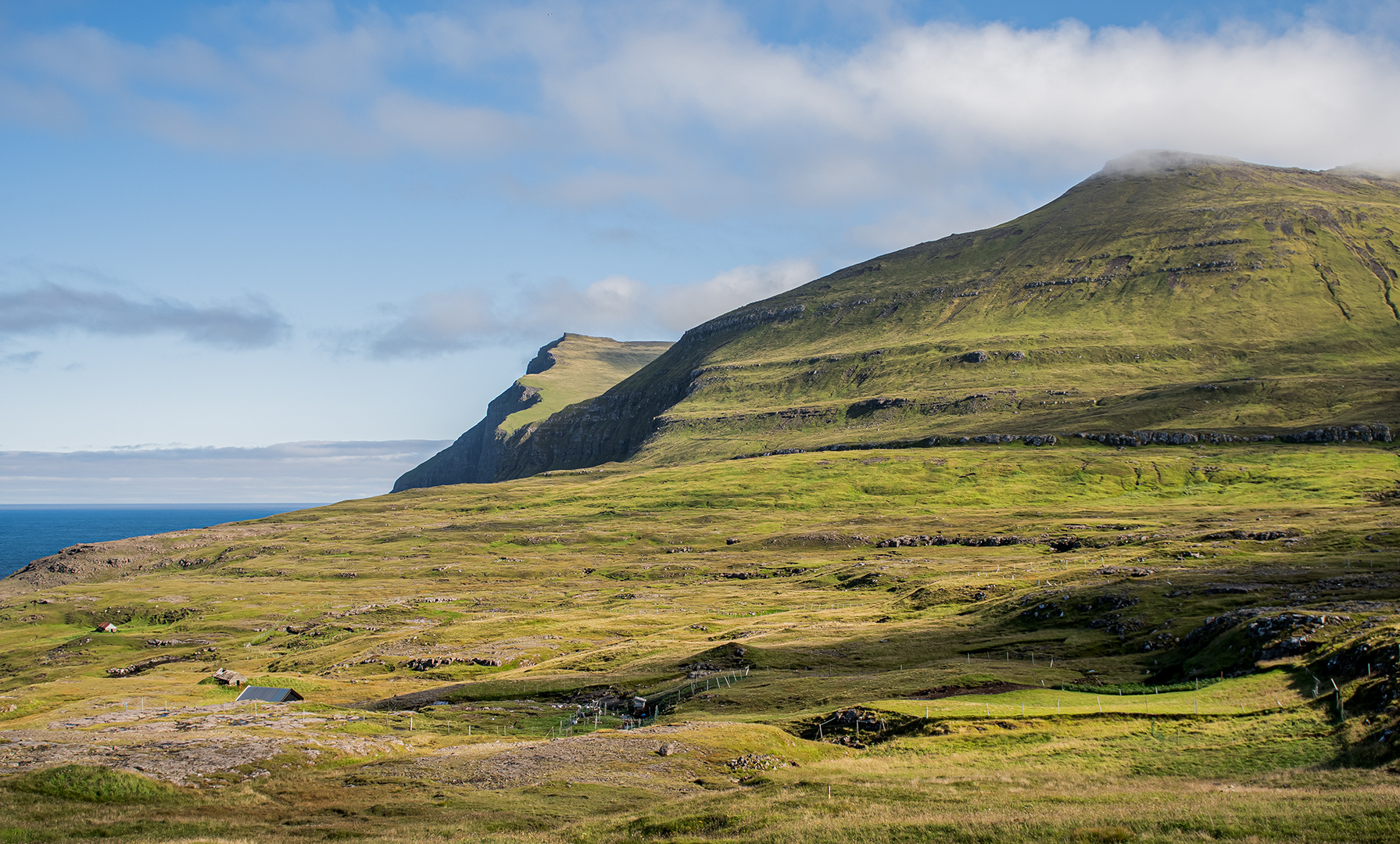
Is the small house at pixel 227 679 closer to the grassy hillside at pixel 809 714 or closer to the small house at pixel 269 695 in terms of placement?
the grassy hillside at pixel 809 714

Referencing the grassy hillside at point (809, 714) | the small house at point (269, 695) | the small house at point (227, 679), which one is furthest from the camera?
the small house at point (227, 679)

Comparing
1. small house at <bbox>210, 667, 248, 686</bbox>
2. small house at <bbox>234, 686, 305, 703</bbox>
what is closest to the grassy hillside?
small house at <bbox>210, 667, 248, 686</bbox>

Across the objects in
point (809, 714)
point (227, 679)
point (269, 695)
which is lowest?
point (809, 714)

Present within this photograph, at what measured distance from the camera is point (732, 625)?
12850cm

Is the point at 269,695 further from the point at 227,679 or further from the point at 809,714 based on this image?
the point at 809,714

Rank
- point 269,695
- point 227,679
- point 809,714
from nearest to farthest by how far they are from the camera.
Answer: point 809,714 → point 269,695 → point 227,679

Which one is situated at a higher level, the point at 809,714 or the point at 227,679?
the point at 227,679

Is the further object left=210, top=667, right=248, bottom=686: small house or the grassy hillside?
left=210, top=667, right=248, bottom=686: small house

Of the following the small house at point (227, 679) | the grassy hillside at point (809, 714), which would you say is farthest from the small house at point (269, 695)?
the small house at point (227, 679)

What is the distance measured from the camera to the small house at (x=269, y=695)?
89.7 m

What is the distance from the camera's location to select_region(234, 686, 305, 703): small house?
8970 cm

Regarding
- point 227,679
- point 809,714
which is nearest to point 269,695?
point 227,679

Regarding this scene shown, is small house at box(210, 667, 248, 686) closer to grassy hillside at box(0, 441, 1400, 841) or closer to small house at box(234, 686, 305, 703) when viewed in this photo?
grassy hillside at box(0, 441, 1400, 841)

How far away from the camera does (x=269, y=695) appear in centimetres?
9044
